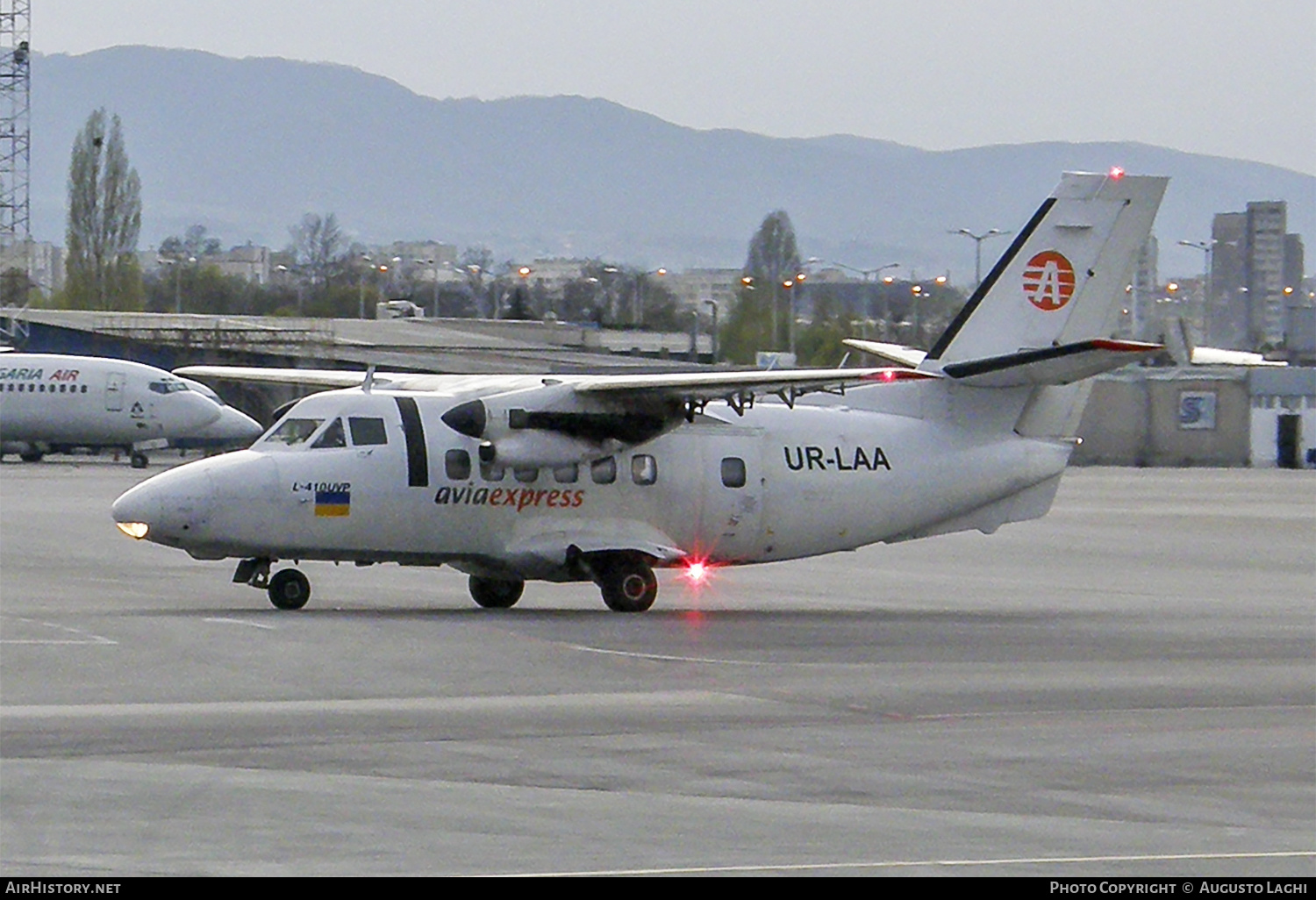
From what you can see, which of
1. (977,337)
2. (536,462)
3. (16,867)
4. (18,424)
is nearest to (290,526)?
(536,462)

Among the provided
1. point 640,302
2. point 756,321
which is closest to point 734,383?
point 756,321

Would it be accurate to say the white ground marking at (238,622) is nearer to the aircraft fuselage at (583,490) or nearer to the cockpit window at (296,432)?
the aircraft fuselage at (583,490)

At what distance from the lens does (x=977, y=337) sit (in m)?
23.1

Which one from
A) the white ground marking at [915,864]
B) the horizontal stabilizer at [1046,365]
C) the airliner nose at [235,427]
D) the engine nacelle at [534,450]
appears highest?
the horizontal stabilizer at [1046,365]

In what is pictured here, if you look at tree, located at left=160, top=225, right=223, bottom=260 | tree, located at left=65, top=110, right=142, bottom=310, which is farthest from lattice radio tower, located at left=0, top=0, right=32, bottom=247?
tree, located at left=160, top=225, right=223, bottom=260

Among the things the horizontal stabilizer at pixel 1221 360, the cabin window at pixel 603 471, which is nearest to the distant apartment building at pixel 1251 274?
the horizontal stabilizer at pixel 1221 360

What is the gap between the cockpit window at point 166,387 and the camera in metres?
57.8

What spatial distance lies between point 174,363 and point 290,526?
53.3m

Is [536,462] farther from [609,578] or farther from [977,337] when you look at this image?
[977,337]

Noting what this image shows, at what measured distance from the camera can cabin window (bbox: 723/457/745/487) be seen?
72.0 feet

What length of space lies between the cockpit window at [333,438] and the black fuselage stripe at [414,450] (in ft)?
2.08

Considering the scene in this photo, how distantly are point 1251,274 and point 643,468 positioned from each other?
120 meters

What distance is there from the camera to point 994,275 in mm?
23078

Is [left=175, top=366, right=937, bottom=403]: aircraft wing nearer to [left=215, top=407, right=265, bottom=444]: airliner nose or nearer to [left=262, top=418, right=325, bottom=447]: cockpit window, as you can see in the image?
[left=262, top=418, right=325, bottom=447]: cockpit window
